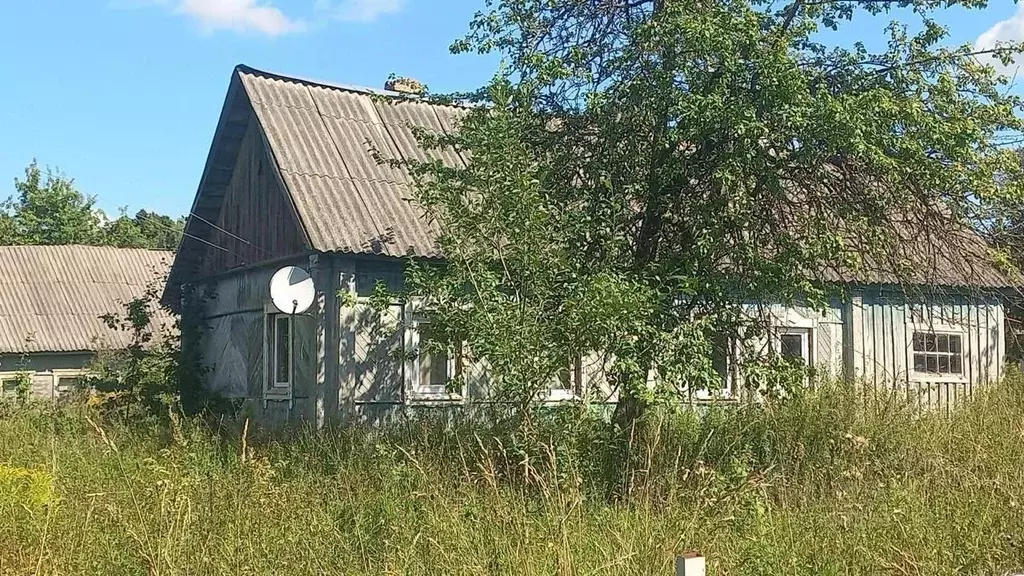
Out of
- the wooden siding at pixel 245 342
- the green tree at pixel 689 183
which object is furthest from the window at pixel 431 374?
the green tree at pixel 689 183

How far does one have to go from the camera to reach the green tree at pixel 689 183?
8.05m

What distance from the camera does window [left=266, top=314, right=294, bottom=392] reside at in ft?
43.2

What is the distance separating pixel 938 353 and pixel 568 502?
11901 millimetres

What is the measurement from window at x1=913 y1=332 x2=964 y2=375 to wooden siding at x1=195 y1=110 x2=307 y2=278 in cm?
1047

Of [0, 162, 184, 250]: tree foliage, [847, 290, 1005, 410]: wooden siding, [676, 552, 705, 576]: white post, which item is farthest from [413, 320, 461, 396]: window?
[0, 162, 184, 250]: tree foliage

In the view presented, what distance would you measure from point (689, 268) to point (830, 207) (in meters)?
1.51

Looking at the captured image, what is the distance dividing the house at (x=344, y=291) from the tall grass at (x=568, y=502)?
82 cm

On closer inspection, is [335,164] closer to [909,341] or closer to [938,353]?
[909,341]

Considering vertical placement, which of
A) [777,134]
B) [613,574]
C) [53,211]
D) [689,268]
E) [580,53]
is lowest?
[613,574]

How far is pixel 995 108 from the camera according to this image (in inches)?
334

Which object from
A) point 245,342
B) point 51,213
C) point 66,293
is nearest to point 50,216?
point 51,213

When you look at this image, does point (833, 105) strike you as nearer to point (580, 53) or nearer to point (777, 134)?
point (777, 134)

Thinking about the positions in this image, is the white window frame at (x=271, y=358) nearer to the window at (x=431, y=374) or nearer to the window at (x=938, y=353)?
the window at (x=431, y=374)

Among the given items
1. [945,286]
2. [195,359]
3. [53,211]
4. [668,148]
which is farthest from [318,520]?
[53,211]
